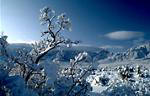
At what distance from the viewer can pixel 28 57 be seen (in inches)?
803

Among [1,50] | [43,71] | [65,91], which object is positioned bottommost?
[65,91]

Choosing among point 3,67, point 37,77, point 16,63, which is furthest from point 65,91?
point 3,67

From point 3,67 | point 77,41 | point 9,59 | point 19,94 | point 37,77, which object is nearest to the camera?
point 19,94

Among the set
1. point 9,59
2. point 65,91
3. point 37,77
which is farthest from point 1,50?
point 65,91

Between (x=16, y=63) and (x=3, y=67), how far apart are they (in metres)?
2.85

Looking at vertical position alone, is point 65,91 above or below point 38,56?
below

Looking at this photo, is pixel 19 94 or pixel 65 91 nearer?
pixel 19 94

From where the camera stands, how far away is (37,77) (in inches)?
805

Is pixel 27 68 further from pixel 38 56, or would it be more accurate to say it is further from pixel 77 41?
pixel 77 41

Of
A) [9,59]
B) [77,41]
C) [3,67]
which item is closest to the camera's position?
[3,67]

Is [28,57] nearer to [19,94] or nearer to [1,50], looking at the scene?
[1,50]

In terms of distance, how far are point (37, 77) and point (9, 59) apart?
2213mm

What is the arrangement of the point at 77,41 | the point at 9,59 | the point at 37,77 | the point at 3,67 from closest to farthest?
the point at 3,67
the point at 9,59
the point at 37,77
the point at 77,41

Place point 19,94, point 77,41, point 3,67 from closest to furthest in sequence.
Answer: point 19,94
point 3,67
point 77,41
